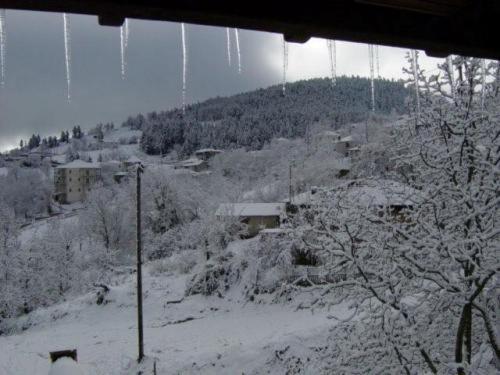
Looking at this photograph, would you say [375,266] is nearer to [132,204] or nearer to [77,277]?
[77,277]

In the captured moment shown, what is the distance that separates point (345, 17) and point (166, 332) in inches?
839

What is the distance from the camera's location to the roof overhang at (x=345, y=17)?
2.05 metres

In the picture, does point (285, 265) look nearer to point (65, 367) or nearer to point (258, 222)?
point (258, 222)

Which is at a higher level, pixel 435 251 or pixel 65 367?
pixel 435 251

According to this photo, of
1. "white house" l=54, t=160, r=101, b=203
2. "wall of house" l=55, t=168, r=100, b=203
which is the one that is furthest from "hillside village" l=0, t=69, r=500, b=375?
"wall of house" l=55, t=168, r=100, b=203

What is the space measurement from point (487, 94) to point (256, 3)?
7578 mm

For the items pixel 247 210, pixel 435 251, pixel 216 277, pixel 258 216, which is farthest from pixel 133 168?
pixel 435 251

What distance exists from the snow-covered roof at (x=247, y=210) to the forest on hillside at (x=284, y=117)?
177ft

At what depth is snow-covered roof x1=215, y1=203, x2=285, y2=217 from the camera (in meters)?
32.8

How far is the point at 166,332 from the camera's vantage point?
21.6 metres

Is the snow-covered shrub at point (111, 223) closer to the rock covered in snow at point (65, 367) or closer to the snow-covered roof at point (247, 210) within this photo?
the snow-covered roof at point (247, 210)

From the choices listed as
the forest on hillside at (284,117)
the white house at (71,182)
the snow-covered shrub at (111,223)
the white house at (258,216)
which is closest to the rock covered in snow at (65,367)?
the white house at (258,216)

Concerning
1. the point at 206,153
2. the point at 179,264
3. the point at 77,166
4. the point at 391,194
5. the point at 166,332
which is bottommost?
the point at 166,332

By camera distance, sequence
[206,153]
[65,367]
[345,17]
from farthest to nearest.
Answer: [206,153], [65,367], [345,17]
